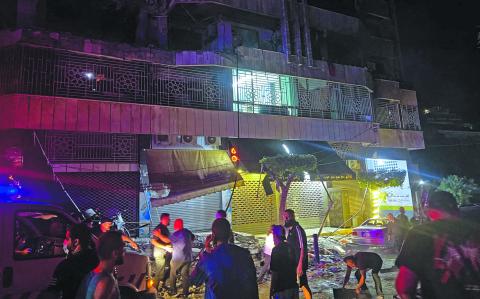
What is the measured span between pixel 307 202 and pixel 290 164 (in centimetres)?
792

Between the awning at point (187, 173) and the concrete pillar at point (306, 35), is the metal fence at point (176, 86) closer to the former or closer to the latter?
the concrete pillar at point (306, 35)

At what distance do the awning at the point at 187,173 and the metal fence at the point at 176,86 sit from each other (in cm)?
202

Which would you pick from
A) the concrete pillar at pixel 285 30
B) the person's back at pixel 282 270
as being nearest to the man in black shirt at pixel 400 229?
the concrete pillar at pixel 285 30

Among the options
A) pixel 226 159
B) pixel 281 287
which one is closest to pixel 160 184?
pixel 226 159

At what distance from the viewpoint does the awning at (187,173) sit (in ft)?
38.7

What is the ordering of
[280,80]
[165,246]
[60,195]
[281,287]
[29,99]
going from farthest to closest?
[280,80], [60,195], [29,99], [165,246], [281,287]

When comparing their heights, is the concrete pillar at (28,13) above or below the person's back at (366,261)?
above

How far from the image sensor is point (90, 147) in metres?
12.6

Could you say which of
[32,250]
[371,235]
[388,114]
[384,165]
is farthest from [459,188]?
A: [32,250]

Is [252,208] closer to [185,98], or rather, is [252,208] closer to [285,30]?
[185,98]

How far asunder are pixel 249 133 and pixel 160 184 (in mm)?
4584

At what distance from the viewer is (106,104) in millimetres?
12312

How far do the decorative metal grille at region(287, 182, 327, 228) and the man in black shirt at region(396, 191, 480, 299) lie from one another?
15361 mm

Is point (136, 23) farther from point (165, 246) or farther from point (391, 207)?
point (391, 207)
